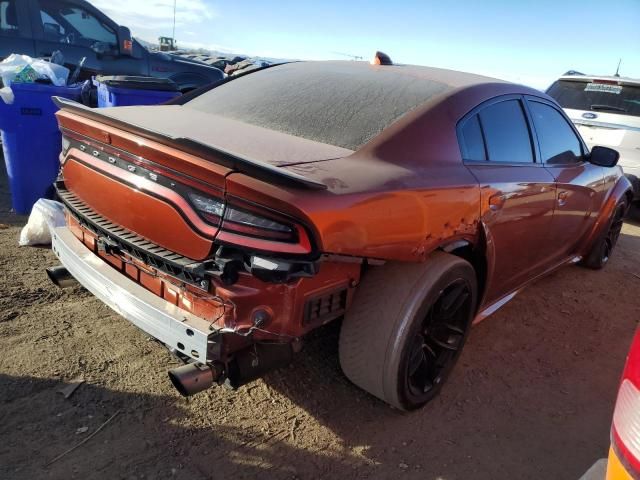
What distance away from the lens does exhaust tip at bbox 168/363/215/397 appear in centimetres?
199

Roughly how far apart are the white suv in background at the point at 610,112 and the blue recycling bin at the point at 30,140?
21.3ft

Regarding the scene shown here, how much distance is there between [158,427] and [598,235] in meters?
4.11

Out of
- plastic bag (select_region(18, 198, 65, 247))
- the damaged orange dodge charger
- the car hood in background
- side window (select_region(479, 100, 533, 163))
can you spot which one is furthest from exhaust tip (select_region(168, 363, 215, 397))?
the car hood in background

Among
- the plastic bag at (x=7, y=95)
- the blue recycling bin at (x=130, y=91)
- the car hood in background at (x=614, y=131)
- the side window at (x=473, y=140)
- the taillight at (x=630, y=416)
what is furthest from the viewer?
the car hood in background at (x=614, y=131)

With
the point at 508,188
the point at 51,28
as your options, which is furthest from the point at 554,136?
the point at 51,28

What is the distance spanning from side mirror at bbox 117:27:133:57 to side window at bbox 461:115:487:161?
7034 mm

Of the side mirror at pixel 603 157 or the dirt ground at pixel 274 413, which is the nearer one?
the dirt ground at pixel 274 413

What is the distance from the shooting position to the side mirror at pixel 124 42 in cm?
817

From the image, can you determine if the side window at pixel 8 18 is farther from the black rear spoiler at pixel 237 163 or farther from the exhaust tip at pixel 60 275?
the black rear spoiler at pixel 237 163

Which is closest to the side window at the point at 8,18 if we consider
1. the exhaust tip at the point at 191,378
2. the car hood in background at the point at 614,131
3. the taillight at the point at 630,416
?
the exhaust tip at the point at 191,378

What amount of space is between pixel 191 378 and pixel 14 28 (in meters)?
7.26

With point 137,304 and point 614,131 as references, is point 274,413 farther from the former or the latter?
point 614,131

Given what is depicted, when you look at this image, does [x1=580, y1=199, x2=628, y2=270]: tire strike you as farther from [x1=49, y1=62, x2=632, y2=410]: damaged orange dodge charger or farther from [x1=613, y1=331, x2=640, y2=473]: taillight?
[x1=613, y1=331, x2=640, y2=473]: taillight

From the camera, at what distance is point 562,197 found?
3.59m
